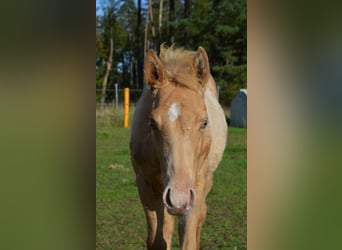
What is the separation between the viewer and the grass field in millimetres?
1429

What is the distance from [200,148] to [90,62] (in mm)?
401

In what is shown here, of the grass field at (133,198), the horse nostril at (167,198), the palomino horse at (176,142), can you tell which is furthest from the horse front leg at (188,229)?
the horse nostril at (167,198)

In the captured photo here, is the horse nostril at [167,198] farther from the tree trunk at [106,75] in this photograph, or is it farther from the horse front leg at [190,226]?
the tree trunk at [106,75]

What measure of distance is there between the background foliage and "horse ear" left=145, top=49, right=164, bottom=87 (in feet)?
0.54

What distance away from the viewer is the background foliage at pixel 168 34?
141 centimetres

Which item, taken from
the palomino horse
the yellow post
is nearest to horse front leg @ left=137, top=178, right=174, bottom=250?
the palomino horse

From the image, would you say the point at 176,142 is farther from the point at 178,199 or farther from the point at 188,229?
the point at 188,229

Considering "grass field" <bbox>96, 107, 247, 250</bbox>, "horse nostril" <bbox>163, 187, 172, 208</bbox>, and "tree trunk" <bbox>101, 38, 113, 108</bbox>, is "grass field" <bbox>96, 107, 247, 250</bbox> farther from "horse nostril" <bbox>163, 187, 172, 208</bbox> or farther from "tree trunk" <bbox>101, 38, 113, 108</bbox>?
"horse nostril" <bbox>163, 187, 172, 208</bbox>

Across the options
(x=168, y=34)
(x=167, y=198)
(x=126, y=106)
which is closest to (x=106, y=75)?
(x=126, y=106)

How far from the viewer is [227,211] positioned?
1479 mm

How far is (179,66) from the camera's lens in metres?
1.36

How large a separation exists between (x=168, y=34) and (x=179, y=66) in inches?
6.6

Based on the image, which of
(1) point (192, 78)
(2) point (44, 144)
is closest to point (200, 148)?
(1) point (192, 78)

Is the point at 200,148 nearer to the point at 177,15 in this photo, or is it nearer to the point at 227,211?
the point at 227,211
